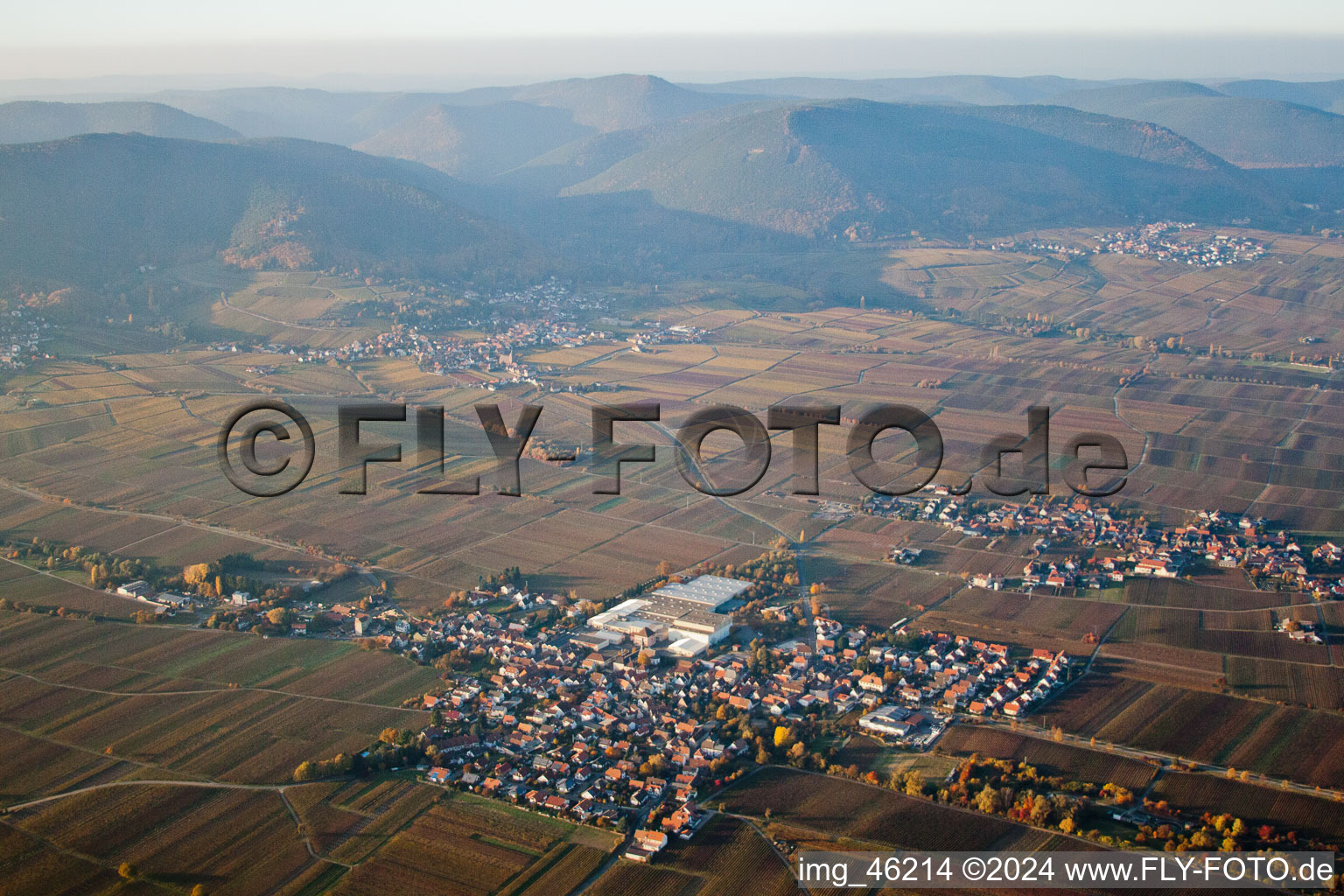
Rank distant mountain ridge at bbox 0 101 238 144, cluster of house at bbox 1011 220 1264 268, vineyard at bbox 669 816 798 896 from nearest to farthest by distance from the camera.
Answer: vineyard at bbox 669 816 798 896 → cluster of house at bbox 1011 220 1264 268 → distant mountain ridge at bbox 0 101 238 144

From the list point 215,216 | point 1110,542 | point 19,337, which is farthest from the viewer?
point 215,216

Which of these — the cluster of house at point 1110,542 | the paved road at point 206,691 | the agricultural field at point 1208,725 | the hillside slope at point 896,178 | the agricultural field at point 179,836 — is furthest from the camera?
the hillside slope at point 896,178

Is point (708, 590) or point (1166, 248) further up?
point (1166, 248)

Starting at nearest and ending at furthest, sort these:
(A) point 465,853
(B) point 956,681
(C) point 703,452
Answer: (A) point 465,853, (B) point 956,681, (C) point 703,452

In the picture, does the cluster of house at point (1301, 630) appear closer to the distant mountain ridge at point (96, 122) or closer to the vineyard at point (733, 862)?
the vineyard at point (733, 862)

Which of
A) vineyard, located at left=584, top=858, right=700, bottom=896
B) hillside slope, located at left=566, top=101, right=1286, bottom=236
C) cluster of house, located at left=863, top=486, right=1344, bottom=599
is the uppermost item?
hillside slope, located at left=566, top=101, right=1286, bottom=236

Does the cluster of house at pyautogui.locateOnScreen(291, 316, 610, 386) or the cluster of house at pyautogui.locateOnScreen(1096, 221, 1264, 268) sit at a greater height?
the cluster of house at pyautogui.locateOnScreen(1096, 221, 1264, 268)

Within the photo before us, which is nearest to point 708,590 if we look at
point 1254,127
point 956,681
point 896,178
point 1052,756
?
point 956,681

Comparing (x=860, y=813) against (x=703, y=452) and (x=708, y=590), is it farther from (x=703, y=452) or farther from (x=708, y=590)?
(x=703, y=452)

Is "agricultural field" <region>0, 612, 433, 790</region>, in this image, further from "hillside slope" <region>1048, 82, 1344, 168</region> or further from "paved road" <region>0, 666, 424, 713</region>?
"hillside slope" <region>1048, 82, 1344, 168</region>

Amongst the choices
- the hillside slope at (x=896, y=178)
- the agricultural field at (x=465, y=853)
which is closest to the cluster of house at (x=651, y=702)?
the agricultural field at (x=465, y=853)

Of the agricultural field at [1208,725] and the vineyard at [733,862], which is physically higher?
the agricultural field at [1208,725]

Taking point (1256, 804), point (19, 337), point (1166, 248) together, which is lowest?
point (1256, 804)

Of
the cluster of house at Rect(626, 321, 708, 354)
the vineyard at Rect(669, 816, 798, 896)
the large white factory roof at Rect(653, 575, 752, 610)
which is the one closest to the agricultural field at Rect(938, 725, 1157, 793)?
the vineyard at Rect(669, 816, 798, 896)
